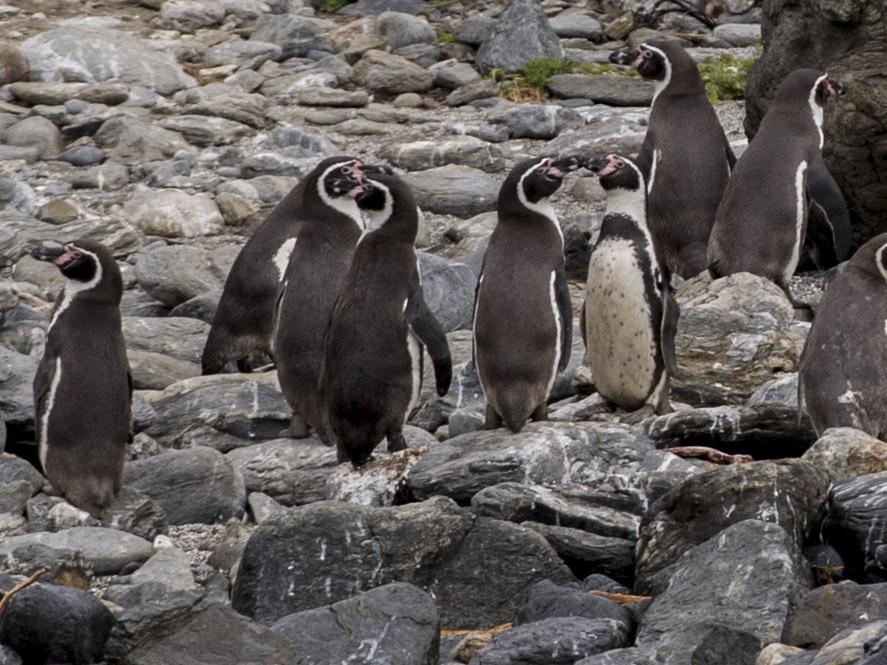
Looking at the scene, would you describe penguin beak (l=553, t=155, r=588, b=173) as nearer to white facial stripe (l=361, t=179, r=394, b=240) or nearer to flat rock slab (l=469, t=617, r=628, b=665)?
white facial stripe (l=361, t=179, r=394, b=240)

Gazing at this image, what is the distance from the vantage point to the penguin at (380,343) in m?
7.11

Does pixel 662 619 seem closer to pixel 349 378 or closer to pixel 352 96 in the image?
pixel 349 378

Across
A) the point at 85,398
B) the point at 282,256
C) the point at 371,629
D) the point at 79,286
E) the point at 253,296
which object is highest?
the point at 371,629

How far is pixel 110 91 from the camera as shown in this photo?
45.2ft

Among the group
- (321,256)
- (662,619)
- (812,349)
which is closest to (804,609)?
(662,619)

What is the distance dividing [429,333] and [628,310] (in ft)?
3.21

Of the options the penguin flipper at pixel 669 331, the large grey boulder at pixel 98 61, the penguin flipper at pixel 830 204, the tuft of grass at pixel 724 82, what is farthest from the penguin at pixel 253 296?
the large grey boulder at pixel 98 61

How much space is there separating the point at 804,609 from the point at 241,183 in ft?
25.6

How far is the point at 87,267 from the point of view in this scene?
7309 millimetres

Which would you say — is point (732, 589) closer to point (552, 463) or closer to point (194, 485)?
point (552, 463)

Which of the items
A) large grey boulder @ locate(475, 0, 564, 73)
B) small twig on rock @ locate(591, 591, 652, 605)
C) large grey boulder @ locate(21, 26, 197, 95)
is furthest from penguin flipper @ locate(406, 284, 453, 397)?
large grey boulder @ locate(475, 0, 564, 73)

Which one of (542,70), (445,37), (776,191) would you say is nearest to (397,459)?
(776,191)

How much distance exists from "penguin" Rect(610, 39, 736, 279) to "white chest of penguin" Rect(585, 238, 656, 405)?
102 inches

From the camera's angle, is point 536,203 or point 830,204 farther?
point 830,204
